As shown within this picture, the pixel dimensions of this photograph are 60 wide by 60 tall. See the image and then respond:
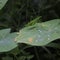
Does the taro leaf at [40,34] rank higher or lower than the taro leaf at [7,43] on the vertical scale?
higher

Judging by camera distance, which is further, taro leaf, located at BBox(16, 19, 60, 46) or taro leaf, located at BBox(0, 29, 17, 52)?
taro leaf, located at BBox(0, 29, 17, 52)

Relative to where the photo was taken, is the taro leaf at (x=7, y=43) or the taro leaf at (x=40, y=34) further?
the taro leaf at (x=7, y=43)

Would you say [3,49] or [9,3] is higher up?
[3,49]

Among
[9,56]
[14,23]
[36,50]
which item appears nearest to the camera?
[9,56]

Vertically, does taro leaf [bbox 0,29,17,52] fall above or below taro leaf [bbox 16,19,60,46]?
below

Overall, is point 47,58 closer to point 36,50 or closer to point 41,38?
point 36,50

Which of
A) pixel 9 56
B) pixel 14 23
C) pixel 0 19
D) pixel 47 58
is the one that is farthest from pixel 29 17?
pixel 9 56

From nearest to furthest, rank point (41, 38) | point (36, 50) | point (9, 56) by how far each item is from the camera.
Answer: point (41, 38)
point (9, 56)
point (36, 50)

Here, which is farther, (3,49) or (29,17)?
(29,17)
